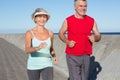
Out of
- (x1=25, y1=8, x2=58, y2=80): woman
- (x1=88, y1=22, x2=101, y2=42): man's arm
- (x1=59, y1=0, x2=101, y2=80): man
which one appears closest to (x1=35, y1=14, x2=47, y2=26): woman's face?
(x1=25, y1=8, x2=58, y2=80): woman

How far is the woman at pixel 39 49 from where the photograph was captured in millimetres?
7117

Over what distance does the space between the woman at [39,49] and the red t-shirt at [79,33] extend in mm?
958

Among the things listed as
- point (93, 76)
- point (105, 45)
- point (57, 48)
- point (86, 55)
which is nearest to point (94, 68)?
point (93, 76)

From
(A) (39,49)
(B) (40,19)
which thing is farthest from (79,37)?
(A) (39,49)

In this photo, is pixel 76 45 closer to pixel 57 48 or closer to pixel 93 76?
pixel 93 76

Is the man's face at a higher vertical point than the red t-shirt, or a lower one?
higher

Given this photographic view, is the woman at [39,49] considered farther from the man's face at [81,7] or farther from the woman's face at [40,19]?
the man's face at [81,7]

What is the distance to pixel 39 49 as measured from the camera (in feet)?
23.0

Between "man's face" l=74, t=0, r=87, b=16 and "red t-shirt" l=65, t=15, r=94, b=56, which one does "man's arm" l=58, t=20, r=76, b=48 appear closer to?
"red t-shirt" l=65, t=15, r=94, b=56

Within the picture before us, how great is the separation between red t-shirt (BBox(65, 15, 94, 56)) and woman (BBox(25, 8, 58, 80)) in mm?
958

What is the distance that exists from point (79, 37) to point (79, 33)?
0.29 ft

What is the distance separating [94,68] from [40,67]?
9.43 metres

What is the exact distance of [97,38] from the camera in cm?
817

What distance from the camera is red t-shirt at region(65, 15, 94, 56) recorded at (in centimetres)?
812
